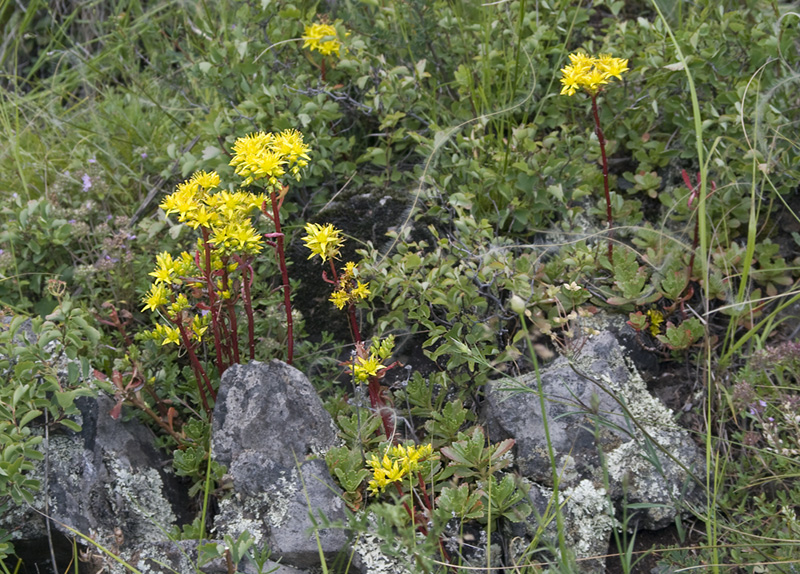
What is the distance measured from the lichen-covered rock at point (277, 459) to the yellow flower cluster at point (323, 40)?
142cm

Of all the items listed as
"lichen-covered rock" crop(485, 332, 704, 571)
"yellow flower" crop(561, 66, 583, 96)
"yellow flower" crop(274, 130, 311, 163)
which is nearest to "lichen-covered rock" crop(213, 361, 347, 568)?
"lichen-covered rock" crop(485, 332, 704, 571)

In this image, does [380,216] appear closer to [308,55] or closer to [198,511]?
[308,55]

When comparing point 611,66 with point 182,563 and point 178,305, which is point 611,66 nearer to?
point 178,305

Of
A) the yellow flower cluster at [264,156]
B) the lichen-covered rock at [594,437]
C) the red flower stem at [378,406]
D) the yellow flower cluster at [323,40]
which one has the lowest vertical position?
the lichen-covered rock at [594,437]

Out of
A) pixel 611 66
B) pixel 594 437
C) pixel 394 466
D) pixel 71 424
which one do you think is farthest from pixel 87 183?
pixel 594 437

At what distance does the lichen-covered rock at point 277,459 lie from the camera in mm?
2121

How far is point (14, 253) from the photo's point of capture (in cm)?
303

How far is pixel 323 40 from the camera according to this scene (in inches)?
118

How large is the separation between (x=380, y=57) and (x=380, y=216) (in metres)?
0.69

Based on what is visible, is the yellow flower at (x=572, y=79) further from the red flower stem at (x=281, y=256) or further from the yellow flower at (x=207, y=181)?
the yellow flower at (x=207, y=181)

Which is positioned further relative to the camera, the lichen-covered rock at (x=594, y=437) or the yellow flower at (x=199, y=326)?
the yellow flower at (x=199, y=326)

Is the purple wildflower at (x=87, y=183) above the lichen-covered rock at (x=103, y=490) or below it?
above

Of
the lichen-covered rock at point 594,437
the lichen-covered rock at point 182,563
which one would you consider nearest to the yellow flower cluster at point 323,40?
the lichen-covered rock at point 594,437

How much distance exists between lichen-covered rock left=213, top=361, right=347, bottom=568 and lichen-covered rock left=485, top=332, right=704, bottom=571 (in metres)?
0.59
